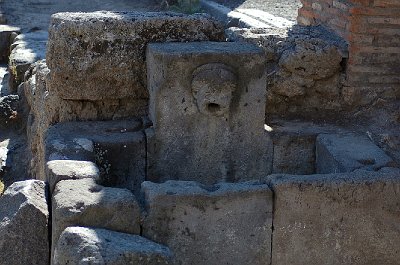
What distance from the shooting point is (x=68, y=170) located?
12.1 ft

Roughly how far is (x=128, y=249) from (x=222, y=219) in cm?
60

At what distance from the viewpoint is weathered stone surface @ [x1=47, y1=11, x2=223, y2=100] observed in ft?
14.3

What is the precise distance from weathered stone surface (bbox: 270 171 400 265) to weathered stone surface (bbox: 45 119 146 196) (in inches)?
35.2

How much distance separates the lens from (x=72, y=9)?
12781 millimetres

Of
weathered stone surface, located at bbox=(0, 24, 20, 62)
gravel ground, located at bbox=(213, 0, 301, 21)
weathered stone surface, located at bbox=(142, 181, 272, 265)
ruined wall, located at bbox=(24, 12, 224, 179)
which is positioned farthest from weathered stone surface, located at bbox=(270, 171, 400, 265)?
weathered stone surface, located at bbox=(0, 24, 20, 62)

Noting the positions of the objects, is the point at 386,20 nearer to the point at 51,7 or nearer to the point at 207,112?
the point at 207,112

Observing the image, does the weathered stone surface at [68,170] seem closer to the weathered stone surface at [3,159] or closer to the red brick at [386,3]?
the weathered stone surface at [3,159]

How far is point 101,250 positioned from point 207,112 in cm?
139

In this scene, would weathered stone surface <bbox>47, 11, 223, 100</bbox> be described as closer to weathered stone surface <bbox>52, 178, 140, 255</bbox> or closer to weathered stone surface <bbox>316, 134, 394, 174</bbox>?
weathered stone surface <bbox>316, 134, 394, 174</bbox>

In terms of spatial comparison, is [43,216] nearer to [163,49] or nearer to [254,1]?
[163,49]

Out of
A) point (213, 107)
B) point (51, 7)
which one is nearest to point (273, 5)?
point (51, 7)

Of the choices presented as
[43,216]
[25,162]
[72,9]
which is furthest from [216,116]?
[72,9]

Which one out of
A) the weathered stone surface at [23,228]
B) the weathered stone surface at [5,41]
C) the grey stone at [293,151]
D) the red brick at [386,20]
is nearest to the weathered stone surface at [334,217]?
the grey stone at [293,151]

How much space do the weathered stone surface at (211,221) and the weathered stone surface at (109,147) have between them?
623 millimetres
